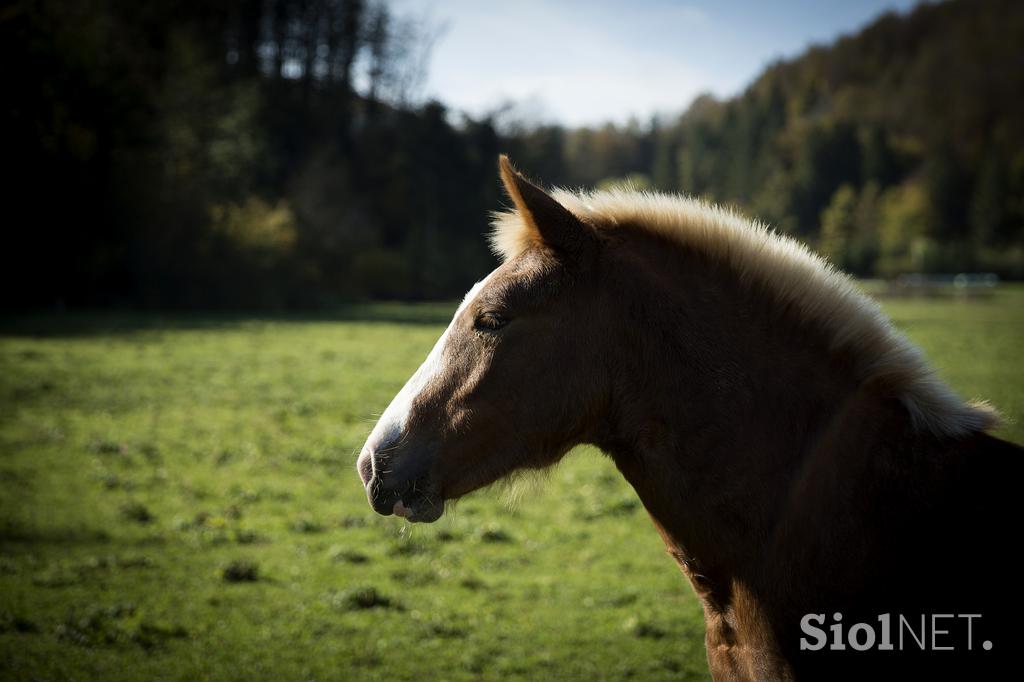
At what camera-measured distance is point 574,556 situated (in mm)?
7816

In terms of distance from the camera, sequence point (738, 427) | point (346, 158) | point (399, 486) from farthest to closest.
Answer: point (346, 158)
point (399, 486)
point (738, 427)

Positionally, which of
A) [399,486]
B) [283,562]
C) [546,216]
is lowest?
[283,562]

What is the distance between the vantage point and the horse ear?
8.79 feet

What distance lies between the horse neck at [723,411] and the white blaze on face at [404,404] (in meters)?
0.68

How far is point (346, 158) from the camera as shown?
61312mm

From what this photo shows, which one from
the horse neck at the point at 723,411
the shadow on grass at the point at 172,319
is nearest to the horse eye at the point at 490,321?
the horse neck at the point at 723,411

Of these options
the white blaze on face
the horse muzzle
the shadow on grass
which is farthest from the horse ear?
the shadow on grass

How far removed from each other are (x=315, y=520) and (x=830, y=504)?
23.9 feet

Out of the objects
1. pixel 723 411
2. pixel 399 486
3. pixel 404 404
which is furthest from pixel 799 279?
pixel 399 486

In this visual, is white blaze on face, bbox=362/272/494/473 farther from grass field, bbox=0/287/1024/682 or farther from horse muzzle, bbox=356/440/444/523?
grass field, bbox=0/287/1024/682

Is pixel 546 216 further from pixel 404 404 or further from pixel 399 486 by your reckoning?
pixel 399 486

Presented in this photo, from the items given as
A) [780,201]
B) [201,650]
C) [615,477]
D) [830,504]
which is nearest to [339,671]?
[201,650]

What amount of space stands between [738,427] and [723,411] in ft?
0.26

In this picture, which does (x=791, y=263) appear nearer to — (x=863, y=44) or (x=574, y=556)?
(x=574, y=556)
